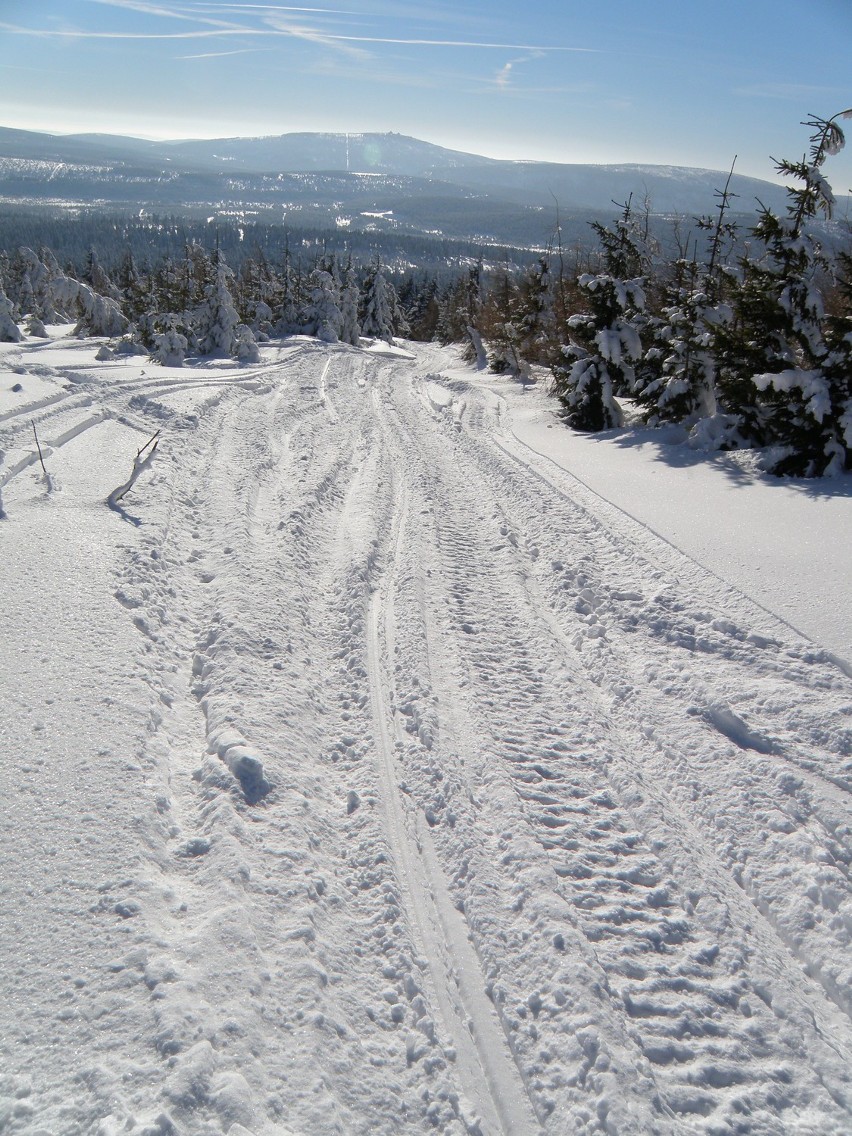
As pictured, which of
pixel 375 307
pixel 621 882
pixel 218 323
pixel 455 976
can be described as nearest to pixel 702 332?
pixel 621 882

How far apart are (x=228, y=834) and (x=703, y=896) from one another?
2.84m

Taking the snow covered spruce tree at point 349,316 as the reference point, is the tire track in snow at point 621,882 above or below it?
below

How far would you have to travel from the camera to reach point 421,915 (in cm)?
367

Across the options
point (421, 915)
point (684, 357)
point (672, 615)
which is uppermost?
point (684, 357)

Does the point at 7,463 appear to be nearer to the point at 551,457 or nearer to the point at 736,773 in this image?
the point at 551,457

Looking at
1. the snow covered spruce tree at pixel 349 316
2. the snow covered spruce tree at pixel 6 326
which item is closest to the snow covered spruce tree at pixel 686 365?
the snow covered spruce tree at pixel 6 326

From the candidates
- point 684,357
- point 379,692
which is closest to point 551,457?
point 684,357

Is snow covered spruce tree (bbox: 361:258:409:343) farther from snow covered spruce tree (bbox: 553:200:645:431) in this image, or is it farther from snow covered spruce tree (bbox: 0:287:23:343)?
snow covered spruce tree (bbox: 553:200:645:431)

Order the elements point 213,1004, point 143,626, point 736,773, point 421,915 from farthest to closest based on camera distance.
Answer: point 143,626 → point 736,773 → point 421,915 → point 213,1004

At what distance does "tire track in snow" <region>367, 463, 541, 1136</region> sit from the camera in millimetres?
2824

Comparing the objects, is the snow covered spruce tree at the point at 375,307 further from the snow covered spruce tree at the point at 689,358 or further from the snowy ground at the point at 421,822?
the snowy ground at the point at 421,822

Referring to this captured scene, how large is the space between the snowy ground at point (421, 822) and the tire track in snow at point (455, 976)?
14 millimetres

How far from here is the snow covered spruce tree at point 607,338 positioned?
1458cm

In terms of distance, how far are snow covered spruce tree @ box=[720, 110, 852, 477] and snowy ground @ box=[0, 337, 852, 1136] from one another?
1.77 meters
